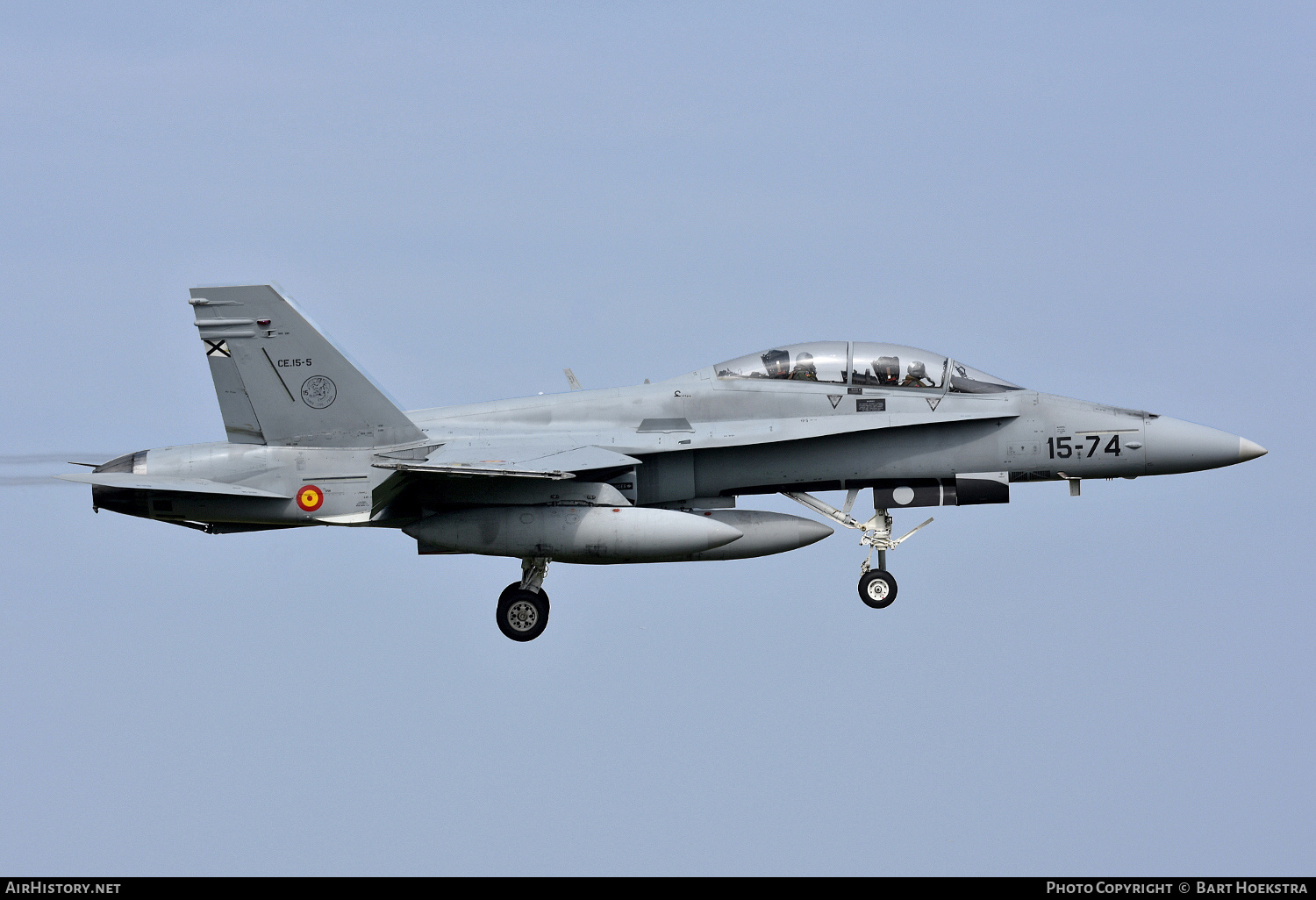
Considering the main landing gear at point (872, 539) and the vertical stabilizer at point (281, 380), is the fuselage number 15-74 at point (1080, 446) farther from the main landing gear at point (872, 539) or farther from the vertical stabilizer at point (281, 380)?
the vertical stabilizer at point (281, 380)

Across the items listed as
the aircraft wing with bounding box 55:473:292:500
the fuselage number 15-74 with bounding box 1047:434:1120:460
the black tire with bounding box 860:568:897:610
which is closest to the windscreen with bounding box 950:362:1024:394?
the fuselage number 15-74 with bounding box 1047:434:1120:460

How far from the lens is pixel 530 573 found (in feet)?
64.3

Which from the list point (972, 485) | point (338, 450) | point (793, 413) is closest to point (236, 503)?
point (338, 450)

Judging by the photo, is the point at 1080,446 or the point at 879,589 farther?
the point at 879,589

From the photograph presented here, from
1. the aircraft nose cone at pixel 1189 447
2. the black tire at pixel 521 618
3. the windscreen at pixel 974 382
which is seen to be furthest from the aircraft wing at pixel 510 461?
the aircraft nose cone at pixel 1189 447

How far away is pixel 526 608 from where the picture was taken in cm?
1945

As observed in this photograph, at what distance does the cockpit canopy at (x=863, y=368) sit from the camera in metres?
19.1

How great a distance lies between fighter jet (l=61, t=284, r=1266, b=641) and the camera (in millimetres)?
18484

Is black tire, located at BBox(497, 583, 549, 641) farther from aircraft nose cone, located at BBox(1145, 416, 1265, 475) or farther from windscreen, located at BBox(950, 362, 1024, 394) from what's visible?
aircraft nose cone, located at BBox(1145, 416, 1265, 475)

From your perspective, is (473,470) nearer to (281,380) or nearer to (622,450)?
(622,450)

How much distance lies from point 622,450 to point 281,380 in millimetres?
3804

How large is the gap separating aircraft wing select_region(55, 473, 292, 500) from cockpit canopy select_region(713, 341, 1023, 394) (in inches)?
209

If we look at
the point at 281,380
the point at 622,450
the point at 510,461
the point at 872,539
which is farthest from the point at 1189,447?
the point at 281,380

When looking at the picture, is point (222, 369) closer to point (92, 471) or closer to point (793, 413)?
point (92, 471)
